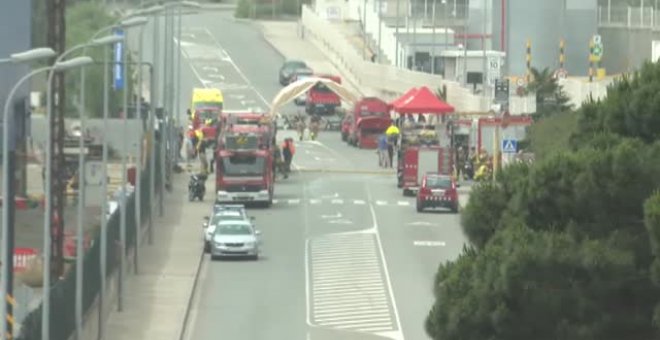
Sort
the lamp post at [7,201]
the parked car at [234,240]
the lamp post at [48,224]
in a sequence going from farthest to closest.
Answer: the parked car at [234,240] < the lamp post at [48,224] < the lamp post at [7,201]

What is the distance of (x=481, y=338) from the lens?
2817cm

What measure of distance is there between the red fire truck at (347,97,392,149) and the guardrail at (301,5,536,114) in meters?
5.65

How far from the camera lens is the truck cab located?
4557 inches

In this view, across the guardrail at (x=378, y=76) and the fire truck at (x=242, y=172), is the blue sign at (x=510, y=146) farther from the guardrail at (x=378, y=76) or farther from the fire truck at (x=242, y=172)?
the guardrail at (x=378, y=76)

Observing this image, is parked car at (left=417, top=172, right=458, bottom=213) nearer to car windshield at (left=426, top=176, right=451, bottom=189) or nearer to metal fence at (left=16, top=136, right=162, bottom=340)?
car windshield at (left=426, top=176, right=451, bottom=189)

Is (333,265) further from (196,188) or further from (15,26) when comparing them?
(15,26)

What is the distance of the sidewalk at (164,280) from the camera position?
50625mm

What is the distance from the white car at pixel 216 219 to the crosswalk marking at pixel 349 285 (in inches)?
93.7

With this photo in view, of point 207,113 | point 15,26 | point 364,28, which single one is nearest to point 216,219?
point 15,26

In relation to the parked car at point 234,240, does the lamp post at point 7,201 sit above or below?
above

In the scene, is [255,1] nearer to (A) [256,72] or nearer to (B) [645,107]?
(A) [256,72]

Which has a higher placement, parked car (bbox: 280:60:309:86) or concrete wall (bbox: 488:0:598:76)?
concrete wall (bbox: 488:0:598:76)

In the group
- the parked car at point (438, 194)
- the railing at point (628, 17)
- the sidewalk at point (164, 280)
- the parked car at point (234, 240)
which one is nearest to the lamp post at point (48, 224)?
the sidewalk at point (164, 280)

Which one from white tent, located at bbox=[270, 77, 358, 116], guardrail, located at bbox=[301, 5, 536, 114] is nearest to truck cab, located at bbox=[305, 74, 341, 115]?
guardrail, located at bbox=[301, 5, 536, 114]
